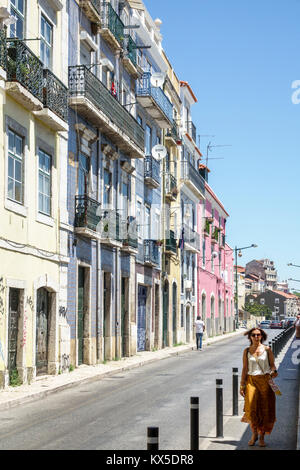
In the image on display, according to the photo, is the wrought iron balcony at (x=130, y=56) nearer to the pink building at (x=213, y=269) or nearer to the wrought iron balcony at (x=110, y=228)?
the wrought iron balcony at (x=110, y=228)

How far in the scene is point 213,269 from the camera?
59531 mm

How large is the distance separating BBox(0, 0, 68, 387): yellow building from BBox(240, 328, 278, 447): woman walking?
7.73 meters

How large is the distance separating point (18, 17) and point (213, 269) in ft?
141

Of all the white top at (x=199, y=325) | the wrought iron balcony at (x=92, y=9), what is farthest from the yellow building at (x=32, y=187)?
the white top at (x=199, y=325)

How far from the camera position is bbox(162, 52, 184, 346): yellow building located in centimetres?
3809

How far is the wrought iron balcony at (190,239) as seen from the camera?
145 ft

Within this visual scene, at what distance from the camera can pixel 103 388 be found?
17.6 meters

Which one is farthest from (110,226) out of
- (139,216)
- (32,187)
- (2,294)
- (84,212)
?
(2,294)

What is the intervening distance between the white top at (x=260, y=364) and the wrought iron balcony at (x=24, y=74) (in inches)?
372

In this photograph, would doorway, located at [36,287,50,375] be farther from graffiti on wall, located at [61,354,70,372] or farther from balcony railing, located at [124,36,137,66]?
balcony railing, located at [124,36,137,66]

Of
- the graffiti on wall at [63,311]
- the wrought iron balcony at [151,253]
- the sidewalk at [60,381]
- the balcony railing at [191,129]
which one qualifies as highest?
the balcony railing at [191,129]

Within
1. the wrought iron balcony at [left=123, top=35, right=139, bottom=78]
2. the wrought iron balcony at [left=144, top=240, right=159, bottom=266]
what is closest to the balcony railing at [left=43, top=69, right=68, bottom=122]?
the wrought iron balcony at [left=123, top=35, right=139, bottom=78]

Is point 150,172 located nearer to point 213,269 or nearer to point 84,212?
point 84,212
